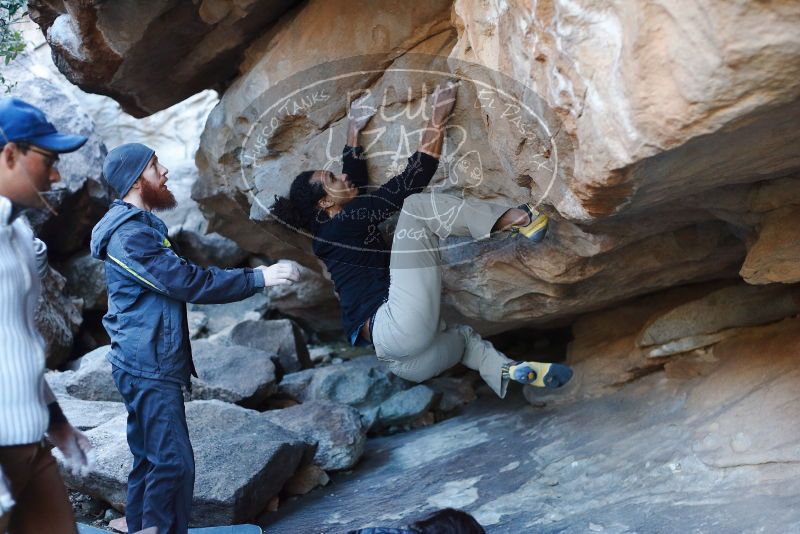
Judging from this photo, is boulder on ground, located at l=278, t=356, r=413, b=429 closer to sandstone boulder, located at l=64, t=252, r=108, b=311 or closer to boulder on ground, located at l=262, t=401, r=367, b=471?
boulder on ground, located at l=262, t=401, r=367, b=471

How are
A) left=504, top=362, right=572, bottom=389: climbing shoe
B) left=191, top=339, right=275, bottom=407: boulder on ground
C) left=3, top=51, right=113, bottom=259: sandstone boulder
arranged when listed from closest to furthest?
left=504, top=362, right=572, bottom=389: climbing shoe, left=191, top=339, right=275, bottom=407: boulder on ground, left=3, top=51, right=113, bottom=259: sandstone boulder

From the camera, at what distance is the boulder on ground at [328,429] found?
15.7 feet

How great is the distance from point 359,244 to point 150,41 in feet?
5.68

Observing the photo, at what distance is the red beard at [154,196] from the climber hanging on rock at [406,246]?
38.3 inches

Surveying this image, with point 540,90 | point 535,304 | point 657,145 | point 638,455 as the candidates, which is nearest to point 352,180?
point 535,304

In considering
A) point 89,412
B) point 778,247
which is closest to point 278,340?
point 89,412

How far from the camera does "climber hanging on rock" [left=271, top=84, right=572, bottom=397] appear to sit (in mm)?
4000

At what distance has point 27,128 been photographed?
2283mm

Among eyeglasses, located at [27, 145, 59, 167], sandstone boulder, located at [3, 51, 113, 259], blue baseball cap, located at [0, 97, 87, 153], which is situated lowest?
eyeglasses, located at [27, 145, 59, 167]

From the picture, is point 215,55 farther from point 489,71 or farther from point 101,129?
point 101,129

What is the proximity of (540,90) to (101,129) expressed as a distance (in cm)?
879

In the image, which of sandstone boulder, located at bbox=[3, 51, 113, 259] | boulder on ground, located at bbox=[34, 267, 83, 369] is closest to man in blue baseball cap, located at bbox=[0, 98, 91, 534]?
boulder on ground, located at bbox=[34, 267, 83, 369]

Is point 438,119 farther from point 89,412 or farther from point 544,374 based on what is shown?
point 89,412

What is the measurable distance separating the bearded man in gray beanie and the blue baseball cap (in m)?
0.93
